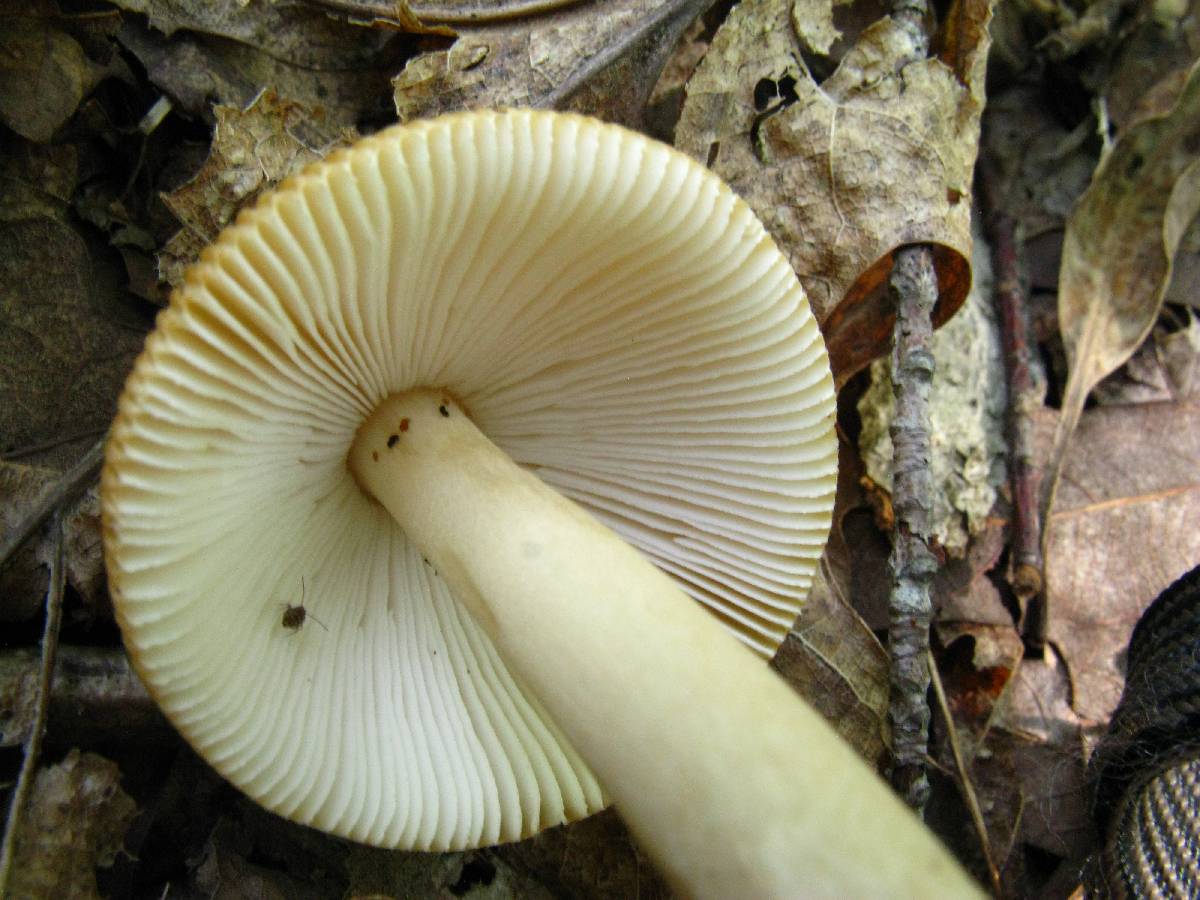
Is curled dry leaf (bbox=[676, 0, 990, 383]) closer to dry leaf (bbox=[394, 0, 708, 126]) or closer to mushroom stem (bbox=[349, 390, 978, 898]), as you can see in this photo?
dry leaf (bbox=[394, 0, 708, 126])

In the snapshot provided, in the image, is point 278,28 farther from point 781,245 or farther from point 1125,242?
point 1125,242

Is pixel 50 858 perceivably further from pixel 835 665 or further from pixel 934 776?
pixel 934 776

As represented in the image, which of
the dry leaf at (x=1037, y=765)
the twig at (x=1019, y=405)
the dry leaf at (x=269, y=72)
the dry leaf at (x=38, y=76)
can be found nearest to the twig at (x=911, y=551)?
the dry leaf at (x=1037, y=765)

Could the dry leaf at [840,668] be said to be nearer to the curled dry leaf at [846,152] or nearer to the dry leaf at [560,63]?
the curled dry leaf at [846,152]

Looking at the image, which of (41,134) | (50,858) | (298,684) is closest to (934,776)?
(298,684)

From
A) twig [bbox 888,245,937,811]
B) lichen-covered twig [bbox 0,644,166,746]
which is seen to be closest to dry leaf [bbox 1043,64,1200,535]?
→ twig [bbox 888,245,937,811]

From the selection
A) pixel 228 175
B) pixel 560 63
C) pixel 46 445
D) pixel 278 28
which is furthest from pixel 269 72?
pixel 46 445

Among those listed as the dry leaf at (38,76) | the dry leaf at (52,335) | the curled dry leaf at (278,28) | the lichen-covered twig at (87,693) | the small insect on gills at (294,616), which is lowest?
the lichen-covered twig at (87,693)
